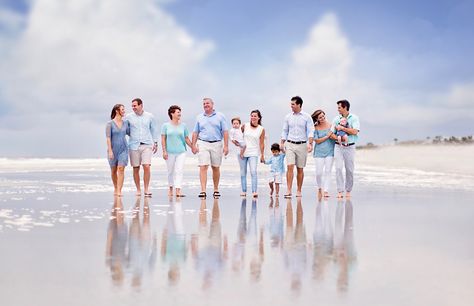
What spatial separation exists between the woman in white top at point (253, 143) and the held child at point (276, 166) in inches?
22.6

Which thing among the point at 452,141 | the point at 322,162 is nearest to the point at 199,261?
the point at 322,162

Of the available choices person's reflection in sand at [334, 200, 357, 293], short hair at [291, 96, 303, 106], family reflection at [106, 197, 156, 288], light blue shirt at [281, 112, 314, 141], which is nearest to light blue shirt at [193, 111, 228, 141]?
light blue shirt at [281, 112, 314, 141]

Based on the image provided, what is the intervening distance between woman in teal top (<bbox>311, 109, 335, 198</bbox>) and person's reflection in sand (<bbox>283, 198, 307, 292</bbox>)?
405 cm

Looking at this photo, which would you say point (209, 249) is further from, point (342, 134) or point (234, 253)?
point (342, 134)

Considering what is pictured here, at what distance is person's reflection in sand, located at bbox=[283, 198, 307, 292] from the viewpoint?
5479 millimetres

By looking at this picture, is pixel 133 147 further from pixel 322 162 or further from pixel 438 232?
pixel 438 232

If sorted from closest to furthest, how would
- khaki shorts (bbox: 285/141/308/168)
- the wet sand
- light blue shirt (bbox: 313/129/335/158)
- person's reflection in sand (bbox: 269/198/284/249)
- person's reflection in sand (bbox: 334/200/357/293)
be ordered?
the wet sand, person's reflection in sand (bbox: 334/200/357/293), person's reflection in sand (bbox: 269/198/284/249), khaki shorts (bbox: 285/141/308/168), light blue shirt (bbox: 313/129/335/158)

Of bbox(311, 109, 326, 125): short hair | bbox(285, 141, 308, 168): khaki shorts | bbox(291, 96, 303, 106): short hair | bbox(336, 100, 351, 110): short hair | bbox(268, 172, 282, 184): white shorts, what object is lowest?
bbox(268, 172, 282, 184): white shorts

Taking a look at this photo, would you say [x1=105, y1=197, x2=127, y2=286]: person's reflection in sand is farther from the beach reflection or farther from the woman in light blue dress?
the woman in light blue dress

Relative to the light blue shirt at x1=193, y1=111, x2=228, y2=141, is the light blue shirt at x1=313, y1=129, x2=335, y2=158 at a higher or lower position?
lower

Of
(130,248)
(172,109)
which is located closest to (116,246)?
(130,248)

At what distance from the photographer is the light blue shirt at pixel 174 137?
14.8m

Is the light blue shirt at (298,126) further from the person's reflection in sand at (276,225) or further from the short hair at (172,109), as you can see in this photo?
the short hair at (172,109)

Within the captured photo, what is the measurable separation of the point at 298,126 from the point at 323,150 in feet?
2.81
